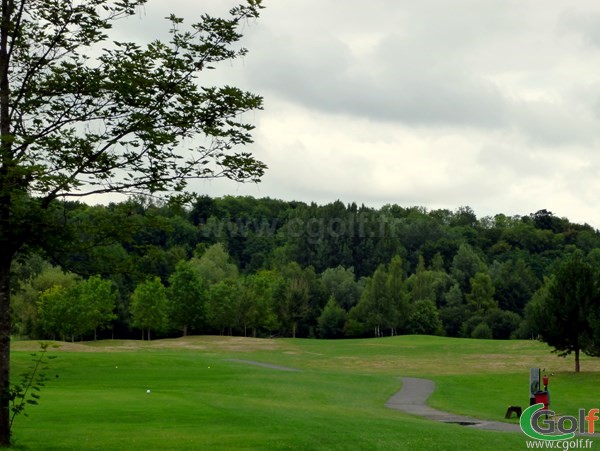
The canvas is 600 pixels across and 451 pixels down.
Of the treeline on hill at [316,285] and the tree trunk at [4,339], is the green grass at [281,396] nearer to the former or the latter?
the tree trunk at [4,339]

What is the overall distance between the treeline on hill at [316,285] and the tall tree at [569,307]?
13.6ft

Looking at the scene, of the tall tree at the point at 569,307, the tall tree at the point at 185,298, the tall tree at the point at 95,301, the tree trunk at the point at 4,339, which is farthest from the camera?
the tall tree at the point at 185,298

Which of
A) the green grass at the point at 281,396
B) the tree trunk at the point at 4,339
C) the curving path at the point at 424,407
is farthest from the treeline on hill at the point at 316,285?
the tree trunk at the point at 4,339

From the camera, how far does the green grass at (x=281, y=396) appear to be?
70.4 feet

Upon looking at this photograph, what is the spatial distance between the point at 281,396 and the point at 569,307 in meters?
27.6

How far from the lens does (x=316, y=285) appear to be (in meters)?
129

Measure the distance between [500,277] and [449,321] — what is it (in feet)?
57.1

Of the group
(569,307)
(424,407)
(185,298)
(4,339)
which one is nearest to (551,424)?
(424,407)

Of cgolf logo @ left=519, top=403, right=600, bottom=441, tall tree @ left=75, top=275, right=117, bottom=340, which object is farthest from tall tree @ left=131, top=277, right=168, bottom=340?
cgolf logo @ left=519, top=403, right=600, bottom=441

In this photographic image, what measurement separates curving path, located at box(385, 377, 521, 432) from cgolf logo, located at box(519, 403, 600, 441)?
30.7 inches

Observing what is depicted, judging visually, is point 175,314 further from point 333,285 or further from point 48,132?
point 48,132

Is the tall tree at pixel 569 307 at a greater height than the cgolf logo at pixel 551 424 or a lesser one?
greater

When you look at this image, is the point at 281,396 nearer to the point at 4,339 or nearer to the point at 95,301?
the point at 4,339

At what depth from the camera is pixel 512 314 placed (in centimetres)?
→ 12269
